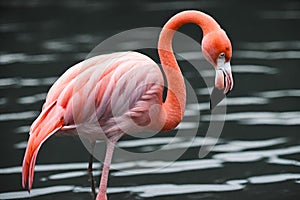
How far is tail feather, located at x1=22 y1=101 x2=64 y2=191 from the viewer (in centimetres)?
451

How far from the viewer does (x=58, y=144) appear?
6.69 m

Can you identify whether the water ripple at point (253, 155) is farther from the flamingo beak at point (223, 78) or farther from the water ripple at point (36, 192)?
the flamingo beak at point (223, 78)

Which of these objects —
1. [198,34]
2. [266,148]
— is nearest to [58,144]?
[266,148]

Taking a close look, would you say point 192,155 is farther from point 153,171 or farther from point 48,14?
point 48,14

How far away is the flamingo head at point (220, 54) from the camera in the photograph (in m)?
4.39

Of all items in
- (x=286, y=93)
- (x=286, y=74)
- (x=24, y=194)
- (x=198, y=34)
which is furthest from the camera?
(x=198, y=34)

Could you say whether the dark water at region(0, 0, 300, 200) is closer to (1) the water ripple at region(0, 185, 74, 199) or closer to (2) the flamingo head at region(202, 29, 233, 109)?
(1) the water ripple at region(0, 185, 74, 199)

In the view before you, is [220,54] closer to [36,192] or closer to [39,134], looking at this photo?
[39,134]

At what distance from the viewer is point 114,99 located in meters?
4.65

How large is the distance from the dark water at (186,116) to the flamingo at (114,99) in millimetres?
860

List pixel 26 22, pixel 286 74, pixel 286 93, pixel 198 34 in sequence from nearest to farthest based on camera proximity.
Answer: pixel 286 93 → pixel 286 74 → pixel 198 34 → pixel 26 22

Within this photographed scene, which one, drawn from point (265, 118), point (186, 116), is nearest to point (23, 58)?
point (186, 116)

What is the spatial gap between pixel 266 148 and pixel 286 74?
87.9 inches

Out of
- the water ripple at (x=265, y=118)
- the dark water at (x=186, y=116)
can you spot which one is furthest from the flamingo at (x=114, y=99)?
the water ripple at (x=265, y=118)
